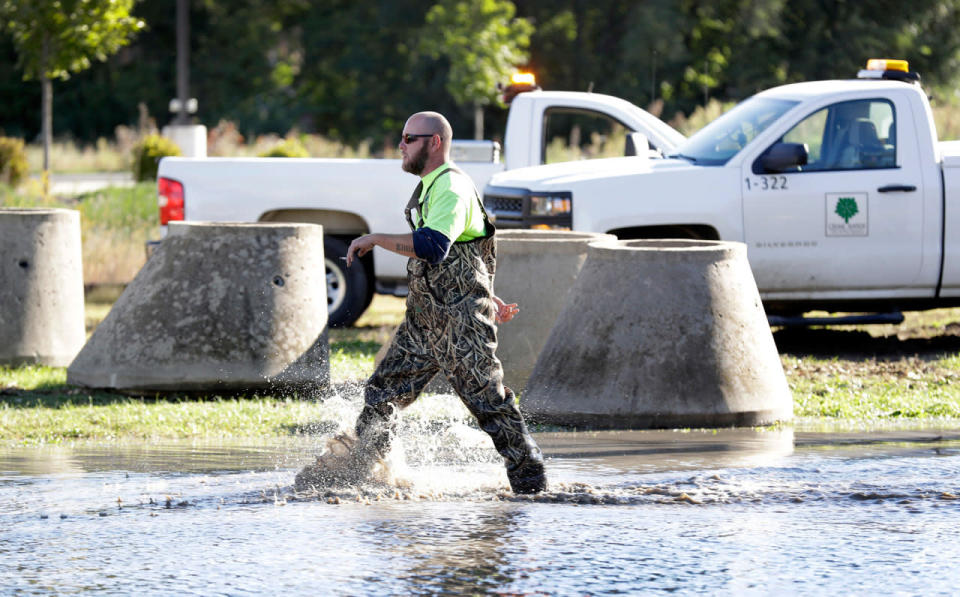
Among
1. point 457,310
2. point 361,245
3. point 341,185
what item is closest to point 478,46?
point 341,185

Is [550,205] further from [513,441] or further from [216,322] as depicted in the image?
[513,441]

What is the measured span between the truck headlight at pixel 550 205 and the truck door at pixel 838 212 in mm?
1309

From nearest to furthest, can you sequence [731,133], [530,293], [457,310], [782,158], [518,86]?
1. [457,310]
2. [530,293]
3. [782,158]
4. [731,133]
5. [518,86]

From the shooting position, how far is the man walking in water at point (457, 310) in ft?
21.4

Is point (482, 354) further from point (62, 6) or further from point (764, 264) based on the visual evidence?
point (62, 6)

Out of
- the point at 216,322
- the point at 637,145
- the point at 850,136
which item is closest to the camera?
the point at 216,322

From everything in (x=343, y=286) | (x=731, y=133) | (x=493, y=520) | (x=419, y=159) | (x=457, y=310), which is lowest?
(x=493, y=520)

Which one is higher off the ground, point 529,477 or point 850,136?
point 850,136

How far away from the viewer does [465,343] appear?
660cm

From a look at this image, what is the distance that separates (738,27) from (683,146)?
99.9 ft

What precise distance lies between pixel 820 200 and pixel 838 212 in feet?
0.53

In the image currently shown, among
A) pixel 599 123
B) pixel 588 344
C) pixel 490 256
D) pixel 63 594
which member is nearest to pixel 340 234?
pixel 588 344

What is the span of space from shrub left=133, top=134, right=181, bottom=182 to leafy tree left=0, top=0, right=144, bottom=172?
3.59m

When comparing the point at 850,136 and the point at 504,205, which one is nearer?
the point at 850,136
